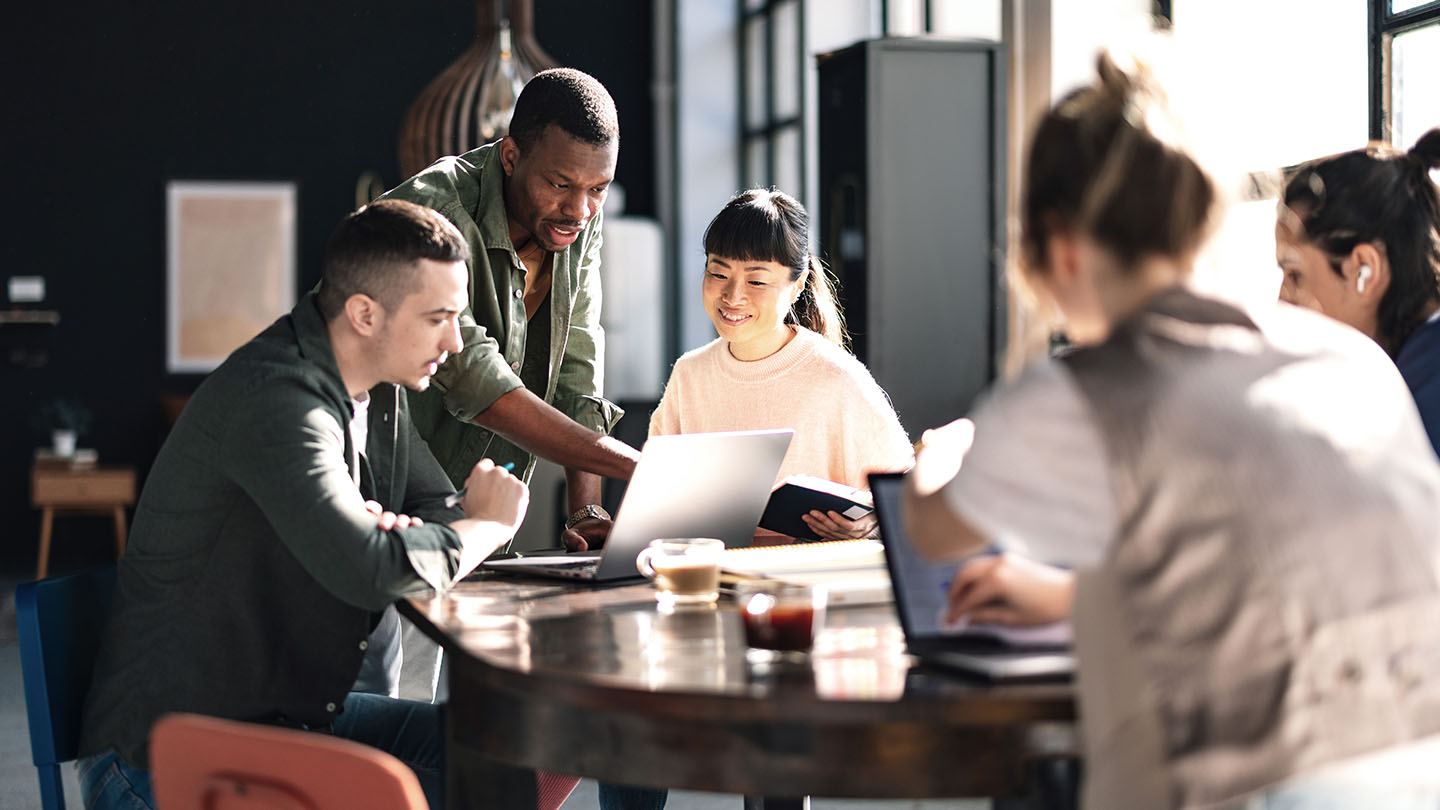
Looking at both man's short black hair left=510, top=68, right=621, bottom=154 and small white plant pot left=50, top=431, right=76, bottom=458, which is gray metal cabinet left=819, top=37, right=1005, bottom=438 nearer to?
man's short black hair left=510, top=68, right=621, bottom=154

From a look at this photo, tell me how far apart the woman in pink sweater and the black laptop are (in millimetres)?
1285

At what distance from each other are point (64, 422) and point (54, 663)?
752 centimetres

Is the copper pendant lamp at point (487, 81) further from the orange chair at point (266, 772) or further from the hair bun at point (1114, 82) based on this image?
the hair bun at point (1114, 82)

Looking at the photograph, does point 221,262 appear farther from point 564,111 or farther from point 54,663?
point 54,663

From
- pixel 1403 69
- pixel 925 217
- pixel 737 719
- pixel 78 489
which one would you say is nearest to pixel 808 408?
pixel 737 719

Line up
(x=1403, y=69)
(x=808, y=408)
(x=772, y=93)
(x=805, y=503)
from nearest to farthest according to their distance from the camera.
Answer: (x=805, y=503) → (x=808, y=408) → (x=1403, y=69) → (x=772, y=93)

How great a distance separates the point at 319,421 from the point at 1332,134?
3.12m

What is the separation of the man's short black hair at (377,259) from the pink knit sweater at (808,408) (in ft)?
3.54

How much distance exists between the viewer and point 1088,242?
1.18 m

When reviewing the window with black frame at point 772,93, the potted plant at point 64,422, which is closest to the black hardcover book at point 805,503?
the window with black frame at point 772,93

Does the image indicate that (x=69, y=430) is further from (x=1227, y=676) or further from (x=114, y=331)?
(x=1227, y=676)

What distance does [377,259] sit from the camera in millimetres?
2047

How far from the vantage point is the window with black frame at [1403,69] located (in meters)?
3.71

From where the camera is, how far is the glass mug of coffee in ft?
6.11
